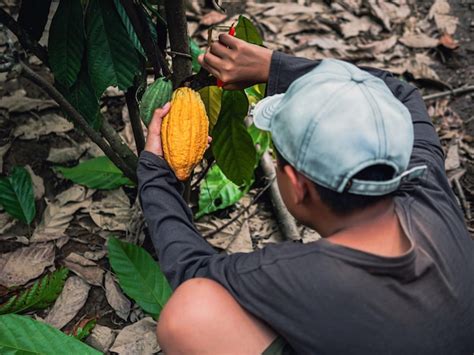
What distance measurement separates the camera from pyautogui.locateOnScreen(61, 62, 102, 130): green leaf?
5.70ft

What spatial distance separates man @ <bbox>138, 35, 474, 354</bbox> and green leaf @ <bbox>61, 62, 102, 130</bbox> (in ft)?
2.23

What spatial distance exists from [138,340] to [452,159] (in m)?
1.53

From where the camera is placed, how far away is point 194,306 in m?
1.12

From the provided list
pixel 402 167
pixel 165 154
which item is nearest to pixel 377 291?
pixel 402 167

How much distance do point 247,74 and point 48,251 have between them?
1022mm

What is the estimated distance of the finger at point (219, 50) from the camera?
1415mm

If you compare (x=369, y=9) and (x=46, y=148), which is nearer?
(x=46, y=148)

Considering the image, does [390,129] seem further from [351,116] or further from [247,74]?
[247,74]

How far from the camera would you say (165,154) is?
1.35 metres

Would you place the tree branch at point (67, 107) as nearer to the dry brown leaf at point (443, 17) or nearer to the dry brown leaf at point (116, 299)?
the dry brown leaf at point (116, 299)

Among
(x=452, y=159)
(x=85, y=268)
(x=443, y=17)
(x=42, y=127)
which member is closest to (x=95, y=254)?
(x=85, y=268)

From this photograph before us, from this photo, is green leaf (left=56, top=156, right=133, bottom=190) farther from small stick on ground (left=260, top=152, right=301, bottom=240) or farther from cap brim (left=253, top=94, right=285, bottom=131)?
cap brim (left=253, top=94, right=285, bottom=131)

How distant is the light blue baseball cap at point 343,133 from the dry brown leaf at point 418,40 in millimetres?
2120

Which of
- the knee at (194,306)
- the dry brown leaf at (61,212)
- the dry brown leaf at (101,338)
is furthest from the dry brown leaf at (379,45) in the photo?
the knee at (194,306)
